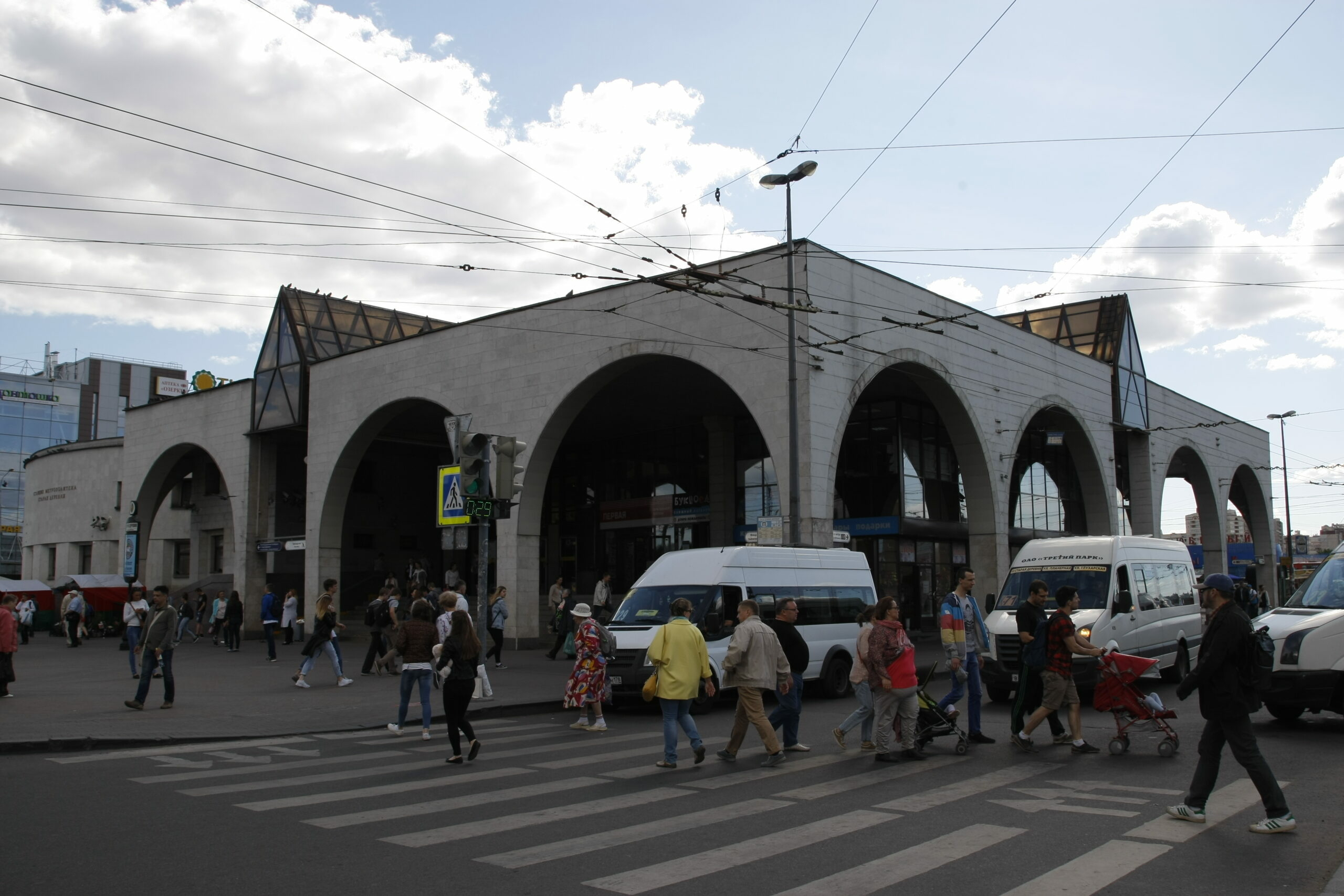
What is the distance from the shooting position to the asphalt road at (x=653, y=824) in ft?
19.4

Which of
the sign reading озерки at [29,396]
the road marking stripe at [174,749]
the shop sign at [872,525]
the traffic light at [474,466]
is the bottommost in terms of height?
the road marking stripe at [174,749]

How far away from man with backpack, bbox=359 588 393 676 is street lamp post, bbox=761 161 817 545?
323 inches

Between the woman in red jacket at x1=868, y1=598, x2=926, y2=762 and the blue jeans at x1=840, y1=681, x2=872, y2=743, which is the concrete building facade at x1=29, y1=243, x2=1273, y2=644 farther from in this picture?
the woman in red jacket at x1=868, y1=598, x2=926, y2=762

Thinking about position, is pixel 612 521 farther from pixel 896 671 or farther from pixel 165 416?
pixel 896 671

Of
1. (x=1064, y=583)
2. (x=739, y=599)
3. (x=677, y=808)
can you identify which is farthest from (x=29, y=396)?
(x=677, y=808)

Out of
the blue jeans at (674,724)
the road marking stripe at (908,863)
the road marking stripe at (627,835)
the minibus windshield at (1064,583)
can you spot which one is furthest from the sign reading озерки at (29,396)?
the road marking stripe at (908,863)

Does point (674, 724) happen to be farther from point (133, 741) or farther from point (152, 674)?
point (152, 674)

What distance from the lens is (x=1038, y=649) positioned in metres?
10.8

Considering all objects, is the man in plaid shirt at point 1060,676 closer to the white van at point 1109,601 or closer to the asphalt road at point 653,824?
the asphalt road at point 653,824

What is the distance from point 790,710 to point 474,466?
6.56 metres

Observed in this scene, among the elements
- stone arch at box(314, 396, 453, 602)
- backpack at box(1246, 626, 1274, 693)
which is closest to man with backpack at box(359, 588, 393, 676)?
stone arch at box(314, 396, 453, 602)

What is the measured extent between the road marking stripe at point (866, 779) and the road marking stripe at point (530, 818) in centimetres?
97

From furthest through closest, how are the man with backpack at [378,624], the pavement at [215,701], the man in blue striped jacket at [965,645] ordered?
the man with backpack at [378,624] → the pavement at [215,701] → the man in blue striped jacket at [965,645]

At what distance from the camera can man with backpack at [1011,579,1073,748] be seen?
10.9 metres
